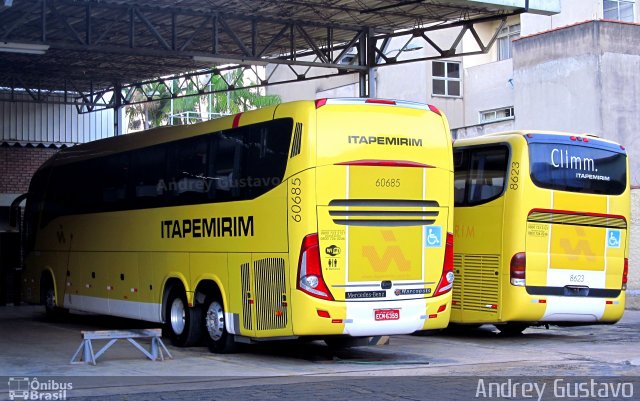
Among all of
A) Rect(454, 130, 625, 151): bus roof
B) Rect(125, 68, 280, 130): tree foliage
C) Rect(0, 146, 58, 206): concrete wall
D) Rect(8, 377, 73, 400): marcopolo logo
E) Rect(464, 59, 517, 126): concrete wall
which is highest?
Rect(125, 68, 280, 130): tree foliage

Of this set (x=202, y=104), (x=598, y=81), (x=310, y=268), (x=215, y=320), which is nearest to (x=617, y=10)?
(x=598, y=81)

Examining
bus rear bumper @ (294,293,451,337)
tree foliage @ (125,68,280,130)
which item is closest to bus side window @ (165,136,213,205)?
bus rear bumper @ (294,293,451,337)

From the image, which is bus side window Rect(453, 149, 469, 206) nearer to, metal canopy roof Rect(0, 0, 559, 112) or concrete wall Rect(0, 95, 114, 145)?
metal canopy roof Rect(0, 0, 559, 112)

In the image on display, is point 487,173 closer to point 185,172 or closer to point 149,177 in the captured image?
point 185,172

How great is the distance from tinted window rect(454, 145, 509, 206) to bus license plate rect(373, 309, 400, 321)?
3465 mm

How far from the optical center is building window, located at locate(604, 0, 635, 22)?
1340 inches

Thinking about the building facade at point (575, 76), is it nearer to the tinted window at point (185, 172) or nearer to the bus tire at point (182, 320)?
the tinted window at point (185, 172)

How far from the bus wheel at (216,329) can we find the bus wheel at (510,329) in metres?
5.57

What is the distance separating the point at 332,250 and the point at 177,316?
13.2 feet

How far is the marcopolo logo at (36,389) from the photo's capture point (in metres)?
10.7

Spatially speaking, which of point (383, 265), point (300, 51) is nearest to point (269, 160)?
point (383, 265)

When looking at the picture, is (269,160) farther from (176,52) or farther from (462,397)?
(176,52)

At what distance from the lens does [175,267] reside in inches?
632

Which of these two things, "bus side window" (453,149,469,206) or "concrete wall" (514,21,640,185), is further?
"concrete wall" (514,21,640,185)
